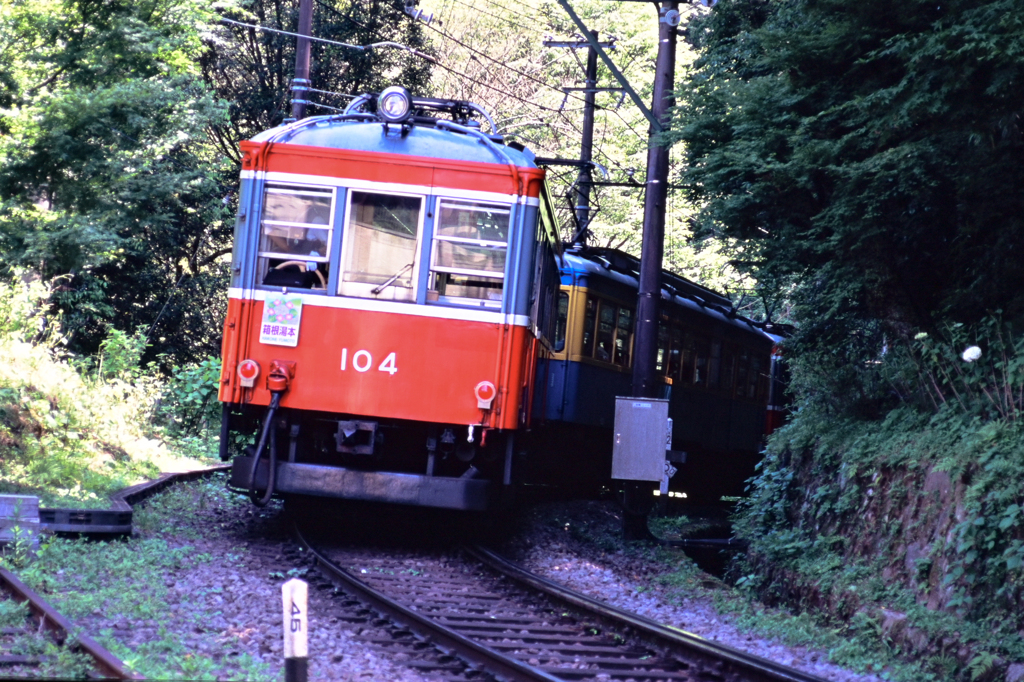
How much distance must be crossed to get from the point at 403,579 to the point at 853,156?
4.84 metres

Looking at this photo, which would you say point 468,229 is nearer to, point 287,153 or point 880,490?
point 287,153

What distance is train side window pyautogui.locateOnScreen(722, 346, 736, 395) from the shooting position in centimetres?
1798

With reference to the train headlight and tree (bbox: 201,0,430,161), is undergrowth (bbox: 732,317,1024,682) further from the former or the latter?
tree (bbox: 201,0,430,161)

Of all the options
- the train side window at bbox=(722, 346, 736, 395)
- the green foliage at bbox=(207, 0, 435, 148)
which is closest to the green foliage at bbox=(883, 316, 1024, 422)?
the train side window at bbox=(722, 346, 736, 395)

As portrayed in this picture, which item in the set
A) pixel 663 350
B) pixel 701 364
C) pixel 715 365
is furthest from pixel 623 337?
pixel 715 365

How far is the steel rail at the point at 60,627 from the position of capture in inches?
184

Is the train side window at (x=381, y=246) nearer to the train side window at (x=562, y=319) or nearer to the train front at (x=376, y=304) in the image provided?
the train front at (x=376, y=304)

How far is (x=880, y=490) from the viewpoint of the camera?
8617 millimetres

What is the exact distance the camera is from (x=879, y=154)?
8.02 metres

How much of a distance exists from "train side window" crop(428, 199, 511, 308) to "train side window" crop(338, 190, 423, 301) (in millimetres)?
194

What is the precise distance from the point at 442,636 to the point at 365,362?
3154 millimetres

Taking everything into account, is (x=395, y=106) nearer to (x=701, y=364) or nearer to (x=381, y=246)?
(x=381, y=246)

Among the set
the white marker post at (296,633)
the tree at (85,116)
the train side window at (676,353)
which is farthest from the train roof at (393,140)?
the train side window at (676,353)

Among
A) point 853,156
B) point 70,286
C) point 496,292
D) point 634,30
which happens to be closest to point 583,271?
point 496,292
